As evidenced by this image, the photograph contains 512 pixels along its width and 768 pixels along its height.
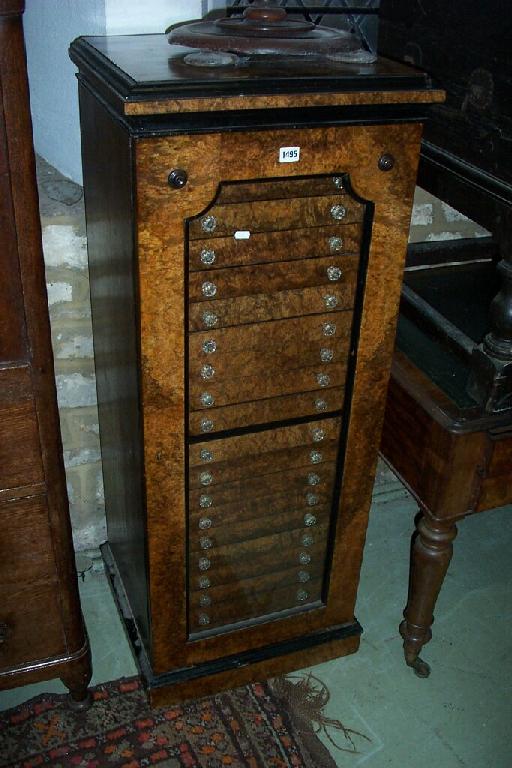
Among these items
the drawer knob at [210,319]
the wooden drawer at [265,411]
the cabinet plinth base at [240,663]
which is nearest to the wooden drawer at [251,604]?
the cabinet plinth base at [240,663]

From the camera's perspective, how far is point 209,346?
61.1 inches

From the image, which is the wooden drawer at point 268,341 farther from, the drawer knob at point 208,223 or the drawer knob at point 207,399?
the drawer knob at point 208,223

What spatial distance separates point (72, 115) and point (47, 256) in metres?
0.36

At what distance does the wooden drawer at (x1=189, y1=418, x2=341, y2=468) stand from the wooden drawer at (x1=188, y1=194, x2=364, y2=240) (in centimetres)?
46

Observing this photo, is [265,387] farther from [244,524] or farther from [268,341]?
[244,524]

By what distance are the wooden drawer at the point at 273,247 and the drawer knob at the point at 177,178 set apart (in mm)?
117

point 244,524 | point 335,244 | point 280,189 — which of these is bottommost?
point 244,524

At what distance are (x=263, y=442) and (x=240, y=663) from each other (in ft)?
2.18

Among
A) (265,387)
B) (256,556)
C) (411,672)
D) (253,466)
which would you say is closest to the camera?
(265,387)

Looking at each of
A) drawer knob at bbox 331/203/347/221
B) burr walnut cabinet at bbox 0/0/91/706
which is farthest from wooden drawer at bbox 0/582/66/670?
drawer knob at bbox 331/203/347/221

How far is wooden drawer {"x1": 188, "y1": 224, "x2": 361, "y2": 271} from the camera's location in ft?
4.77

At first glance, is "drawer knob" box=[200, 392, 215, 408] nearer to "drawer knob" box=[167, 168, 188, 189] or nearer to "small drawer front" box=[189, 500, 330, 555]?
"small drawer front" box=[189, 500, 330, 555]

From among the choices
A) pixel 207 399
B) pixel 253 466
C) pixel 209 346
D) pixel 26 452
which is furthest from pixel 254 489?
pixel 26 452

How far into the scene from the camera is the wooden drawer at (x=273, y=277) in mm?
1488
